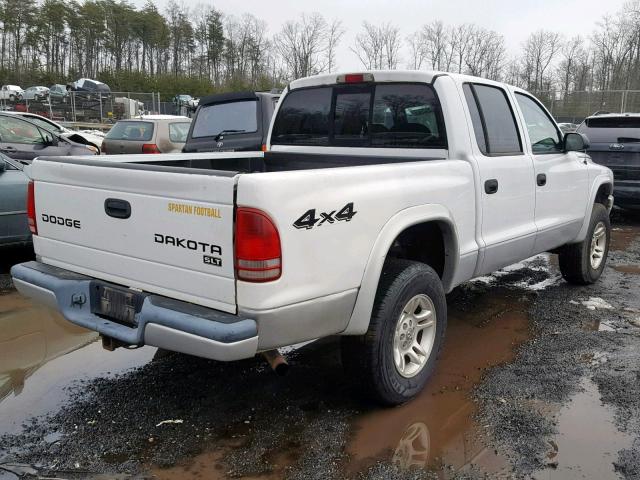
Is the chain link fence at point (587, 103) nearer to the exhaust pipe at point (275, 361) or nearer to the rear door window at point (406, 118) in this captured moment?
the rear door window at point (406, 118)

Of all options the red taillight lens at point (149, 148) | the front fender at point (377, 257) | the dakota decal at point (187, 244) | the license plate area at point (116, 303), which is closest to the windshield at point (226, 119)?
the red taillight lens at point (149, 148)

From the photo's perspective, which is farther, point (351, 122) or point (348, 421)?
point (351, 122)

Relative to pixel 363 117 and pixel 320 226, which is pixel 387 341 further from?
pixel 363 117

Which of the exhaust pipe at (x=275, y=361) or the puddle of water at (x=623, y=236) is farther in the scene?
the puddle of water at (x=623, y=236)

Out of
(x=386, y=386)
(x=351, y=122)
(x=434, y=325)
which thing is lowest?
(x=386, y=386)

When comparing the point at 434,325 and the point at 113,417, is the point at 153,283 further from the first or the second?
the point at 434,325

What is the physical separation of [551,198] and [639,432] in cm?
223

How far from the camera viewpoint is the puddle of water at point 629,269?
671 centimetres

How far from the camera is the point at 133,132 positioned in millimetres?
11656

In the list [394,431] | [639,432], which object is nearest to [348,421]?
[394,431]

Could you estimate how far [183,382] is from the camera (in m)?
3.83

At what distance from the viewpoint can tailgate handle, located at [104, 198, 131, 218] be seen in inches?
117

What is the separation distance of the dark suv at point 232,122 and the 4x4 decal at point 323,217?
518cm

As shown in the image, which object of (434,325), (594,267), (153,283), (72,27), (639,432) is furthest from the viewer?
(72,27)
